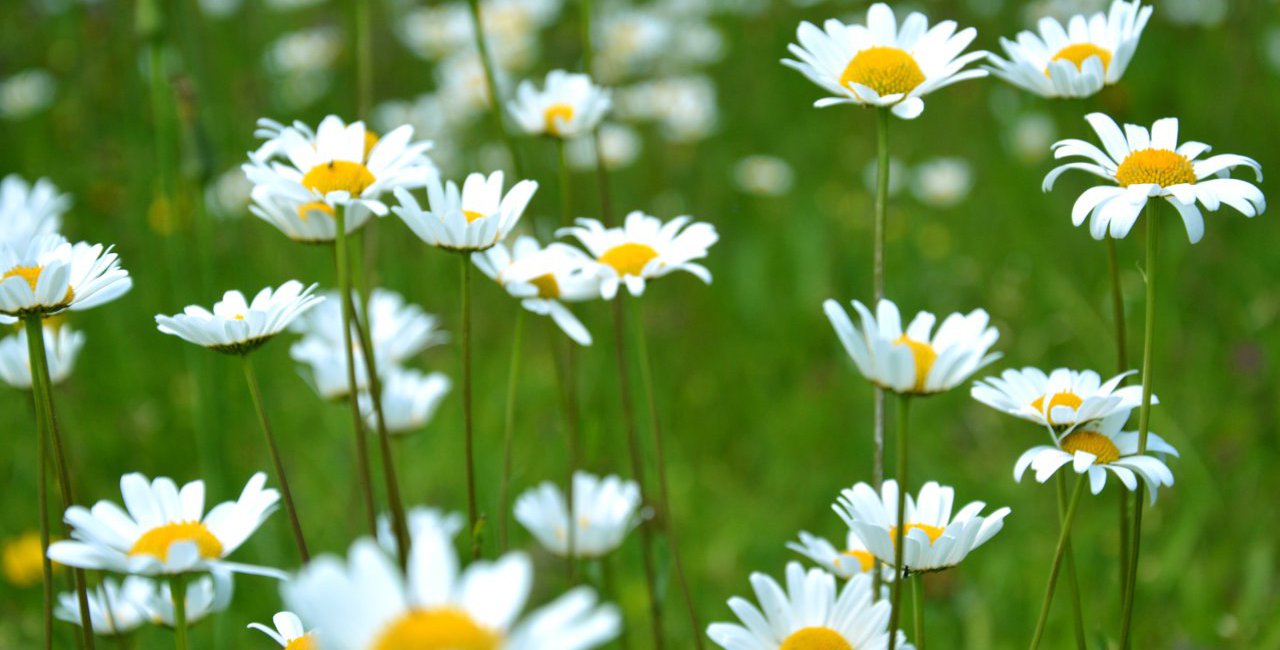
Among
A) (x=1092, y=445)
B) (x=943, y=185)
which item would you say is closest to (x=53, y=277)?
(x=1092, y=445)

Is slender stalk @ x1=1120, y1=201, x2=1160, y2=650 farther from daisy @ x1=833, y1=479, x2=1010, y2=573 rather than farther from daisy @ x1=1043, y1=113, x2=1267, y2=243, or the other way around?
daisy @ x1=833, y1=479, x2=1010, y2=573

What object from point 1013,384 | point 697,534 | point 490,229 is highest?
point 490,229

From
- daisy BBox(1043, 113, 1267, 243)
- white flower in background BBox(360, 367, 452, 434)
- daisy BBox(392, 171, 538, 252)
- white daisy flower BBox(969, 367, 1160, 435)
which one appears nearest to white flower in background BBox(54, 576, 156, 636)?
white flower in background BBox(360, 367, 452, 434)

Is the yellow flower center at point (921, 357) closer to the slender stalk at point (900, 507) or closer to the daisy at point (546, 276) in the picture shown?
the slender stalk at point (900, 507)

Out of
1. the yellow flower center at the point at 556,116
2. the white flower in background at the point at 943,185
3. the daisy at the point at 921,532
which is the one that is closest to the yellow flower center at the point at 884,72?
the daisy at the point at 921,532

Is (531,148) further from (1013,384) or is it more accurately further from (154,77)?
(1013,384)

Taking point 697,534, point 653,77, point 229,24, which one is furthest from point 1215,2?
point 229,24
